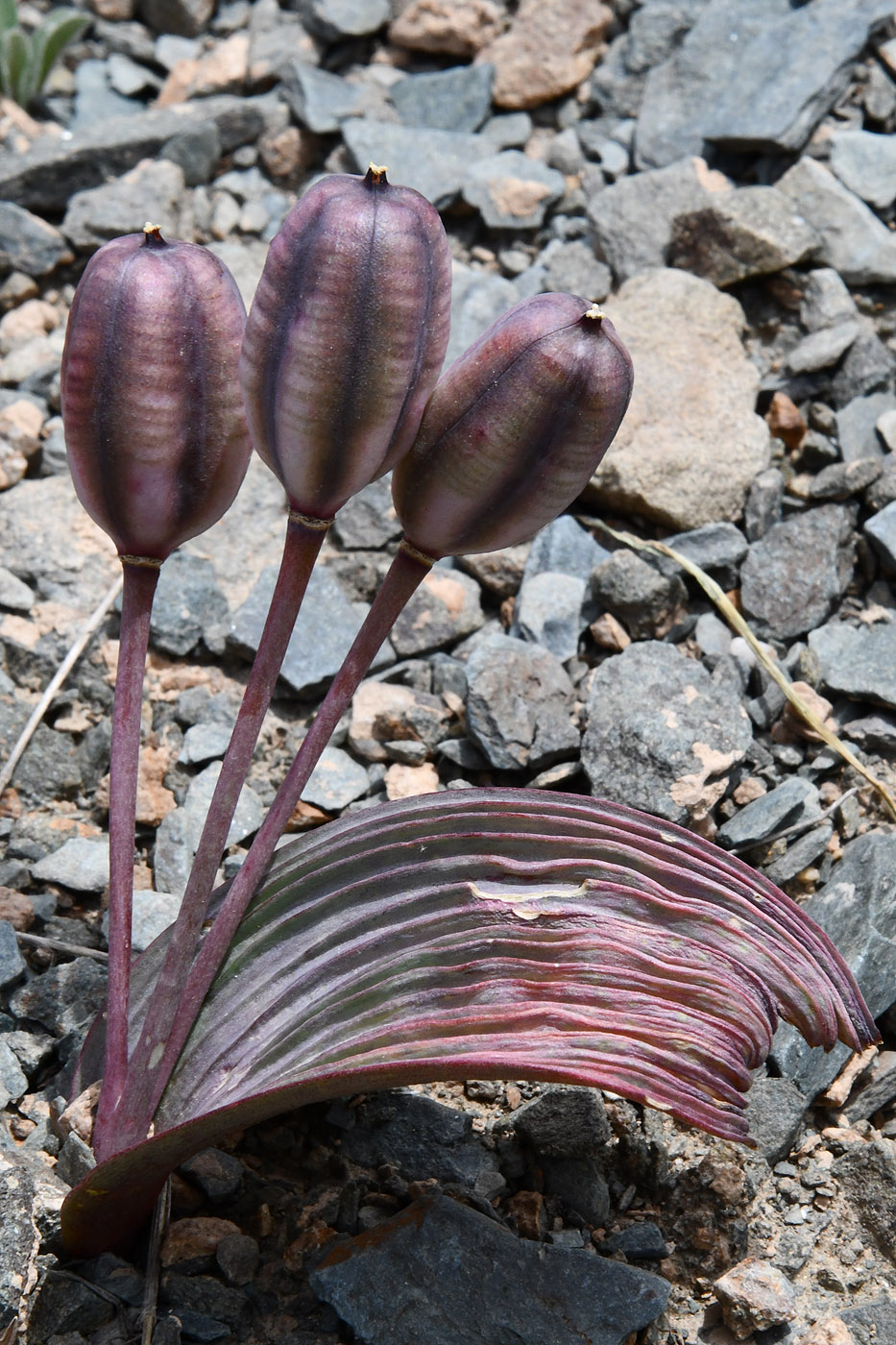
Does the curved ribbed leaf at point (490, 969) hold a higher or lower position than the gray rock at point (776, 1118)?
higher

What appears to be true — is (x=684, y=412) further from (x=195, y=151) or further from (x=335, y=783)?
(x=195, y=151)

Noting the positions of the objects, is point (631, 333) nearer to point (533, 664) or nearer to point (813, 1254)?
point (533, 664)

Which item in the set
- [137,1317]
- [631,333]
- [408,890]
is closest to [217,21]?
[631,333]

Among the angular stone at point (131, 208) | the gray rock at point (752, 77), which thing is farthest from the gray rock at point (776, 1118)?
the angular stone at point (131, 208)

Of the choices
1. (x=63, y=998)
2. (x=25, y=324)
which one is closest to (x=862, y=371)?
(x=25, y=324)

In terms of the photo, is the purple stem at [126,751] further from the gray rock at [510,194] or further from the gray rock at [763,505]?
the gray rock at [510,194]

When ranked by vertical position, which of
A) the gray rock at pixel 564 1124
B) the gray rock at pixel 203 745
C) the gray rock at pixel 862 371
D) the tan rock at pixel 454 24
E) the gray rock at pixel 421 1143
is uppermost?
the tan rock at pixel 454 24
